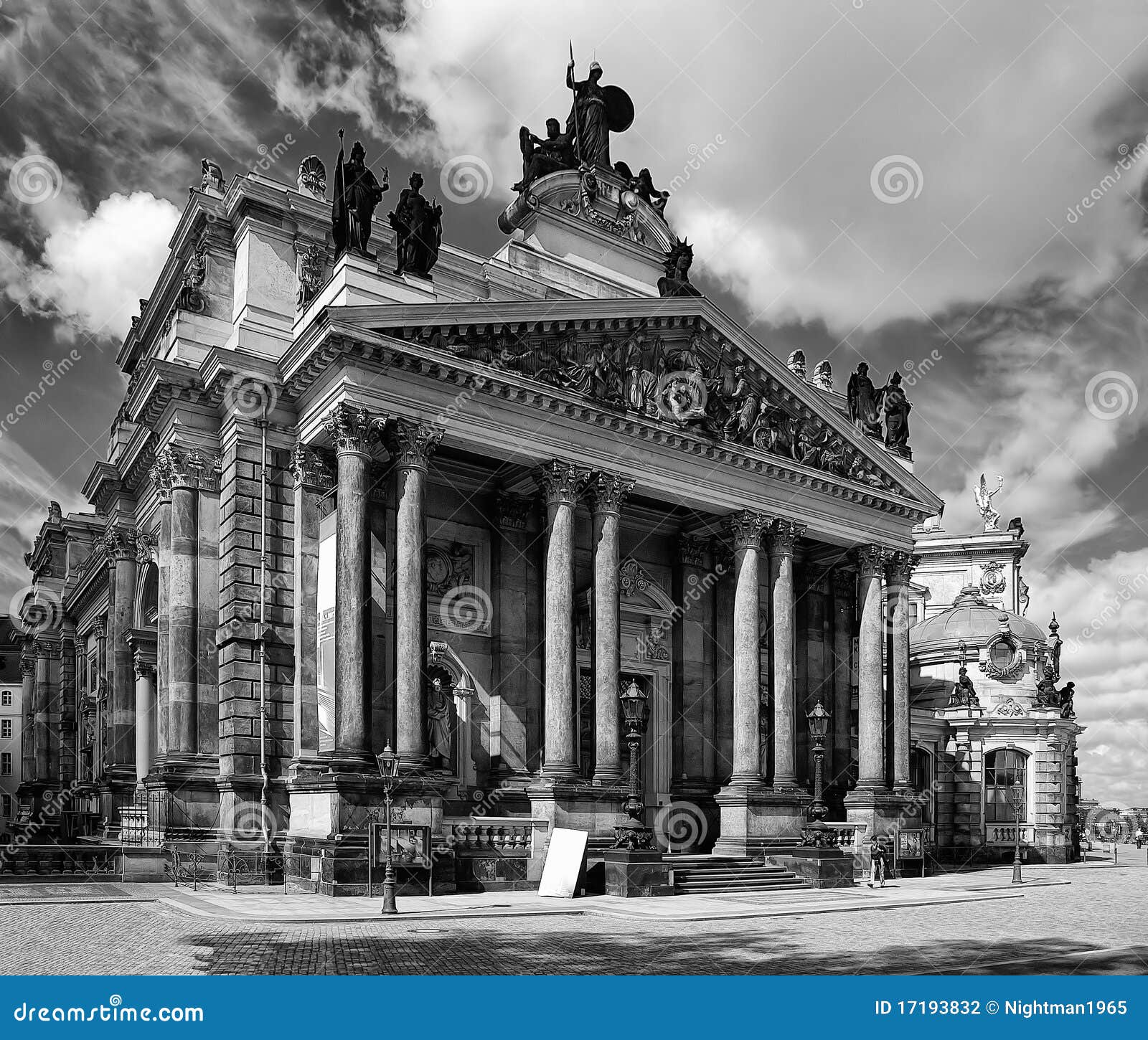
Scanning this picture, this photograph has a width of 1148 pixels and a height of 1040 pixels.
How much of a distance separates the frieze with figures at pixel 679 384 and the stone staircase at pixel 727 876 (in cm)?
1307

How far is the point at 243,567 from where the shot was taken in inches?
1319

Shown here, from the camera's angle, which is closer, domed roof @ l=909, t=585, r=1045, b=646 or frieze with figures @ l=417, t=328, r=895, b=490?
frieze with figures @ l=417, t=328, r=895, b=490

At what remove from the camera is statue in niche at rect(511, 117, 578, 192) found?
148 feet

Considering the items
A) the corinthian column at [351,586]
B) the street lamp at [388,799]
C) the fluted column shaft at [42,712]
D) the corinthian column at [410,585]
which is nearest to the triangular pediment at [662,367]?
the corinthian column at [410,585]

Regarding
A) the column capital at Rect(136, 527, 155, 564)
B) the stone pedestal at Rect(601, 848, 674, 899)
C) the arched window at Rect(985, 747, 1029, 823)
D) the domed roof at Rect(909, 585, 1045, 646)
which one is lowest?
the arched window at Rect(985, 747, 1029, 823)

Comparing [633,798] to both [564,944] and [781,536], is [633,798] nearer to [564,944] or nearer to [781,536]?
[564,944]

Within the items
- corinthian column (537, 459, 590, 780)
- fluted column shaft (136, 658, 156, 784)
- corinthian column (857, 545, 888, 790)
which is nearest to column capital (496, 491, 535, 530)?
corinthian column (537, 459, 590, 780)

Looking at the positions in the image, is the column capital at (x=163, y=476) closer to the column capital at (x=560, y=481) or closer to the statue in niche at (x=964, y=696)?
the column capital at (x=560, y=481)

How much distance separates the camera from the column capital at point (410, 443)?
1241 inches

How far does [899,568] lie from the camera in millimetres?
44938

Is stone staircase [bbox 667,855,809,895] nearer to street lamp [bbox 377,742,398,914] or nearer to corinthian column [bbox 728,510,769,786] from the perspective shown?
corinthian column [bbox 728,510,769,786]

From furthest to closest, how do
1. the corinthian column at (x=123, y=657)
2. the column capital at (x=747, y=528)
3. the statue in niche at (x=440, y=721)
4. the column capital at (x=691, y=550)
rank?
the column capital at (x=691, y=550) < the corinthian column at (x=123, y=657) < the column capital at (x=747, y=528) < the statue in niche at (x=440, y=721)

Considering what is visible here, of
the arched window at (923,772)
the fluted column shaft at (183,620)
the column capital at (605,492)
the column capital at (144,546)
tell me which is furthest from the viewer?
the arched window at (923,772)

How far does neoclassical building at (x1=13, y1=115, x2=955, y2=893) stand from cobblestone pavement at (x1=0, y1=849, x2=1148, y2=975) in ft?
22.5
